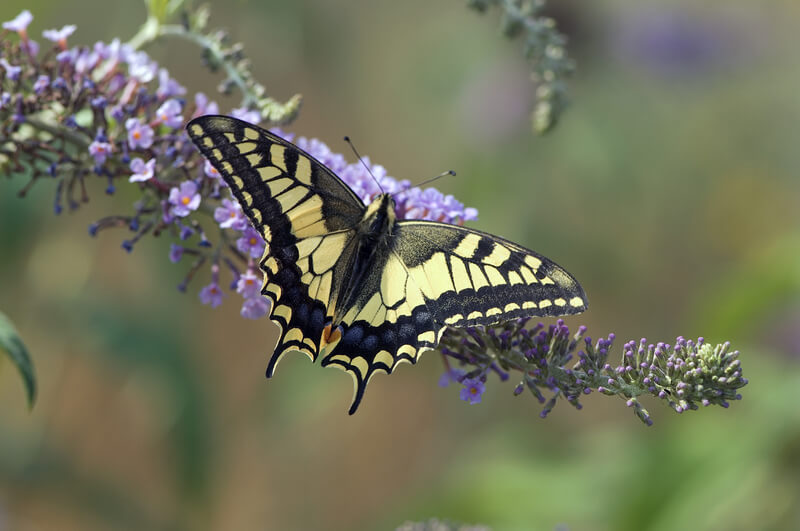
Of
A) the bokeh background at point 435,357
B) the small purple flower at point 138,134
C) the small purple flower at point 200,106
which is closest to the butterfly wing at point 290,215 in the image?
the small purple flower at point 138,134

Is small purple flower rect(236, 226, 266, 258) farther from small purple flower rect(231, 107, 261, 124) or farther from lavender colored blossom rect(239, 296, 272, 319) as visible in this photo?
small purple flower rect(231, 107, 261, 124)

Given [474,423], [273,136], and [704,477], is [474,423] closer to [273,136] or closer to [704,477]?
[704,477]

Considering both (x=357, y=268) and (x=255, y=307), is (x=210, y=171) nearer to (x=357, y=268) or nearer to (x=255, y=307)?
(x=255, y=307)

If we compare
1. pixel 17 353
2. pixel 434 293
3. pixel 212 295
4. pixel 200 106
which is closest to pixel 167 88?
pixel 200 106

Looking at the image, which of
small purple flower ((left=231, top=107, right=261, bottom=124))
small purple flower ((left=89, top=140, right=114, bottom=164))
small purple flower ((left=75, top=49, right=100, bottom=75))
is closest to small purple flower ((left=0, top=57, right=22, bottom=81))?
small purple flower ((left=75, top=49, right=100, bottom=75))

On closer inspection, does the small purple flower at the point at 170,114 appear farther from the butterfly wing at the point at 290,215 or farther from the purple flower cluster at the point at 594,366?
the purple flower cluster at the point at 594,366

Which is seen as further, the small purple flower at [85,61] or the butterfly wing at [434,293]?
the small purple flower at [85,61]

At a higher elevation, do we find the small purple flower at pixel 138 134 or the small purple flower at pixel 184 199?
the small purple flower at pixel 138 134
